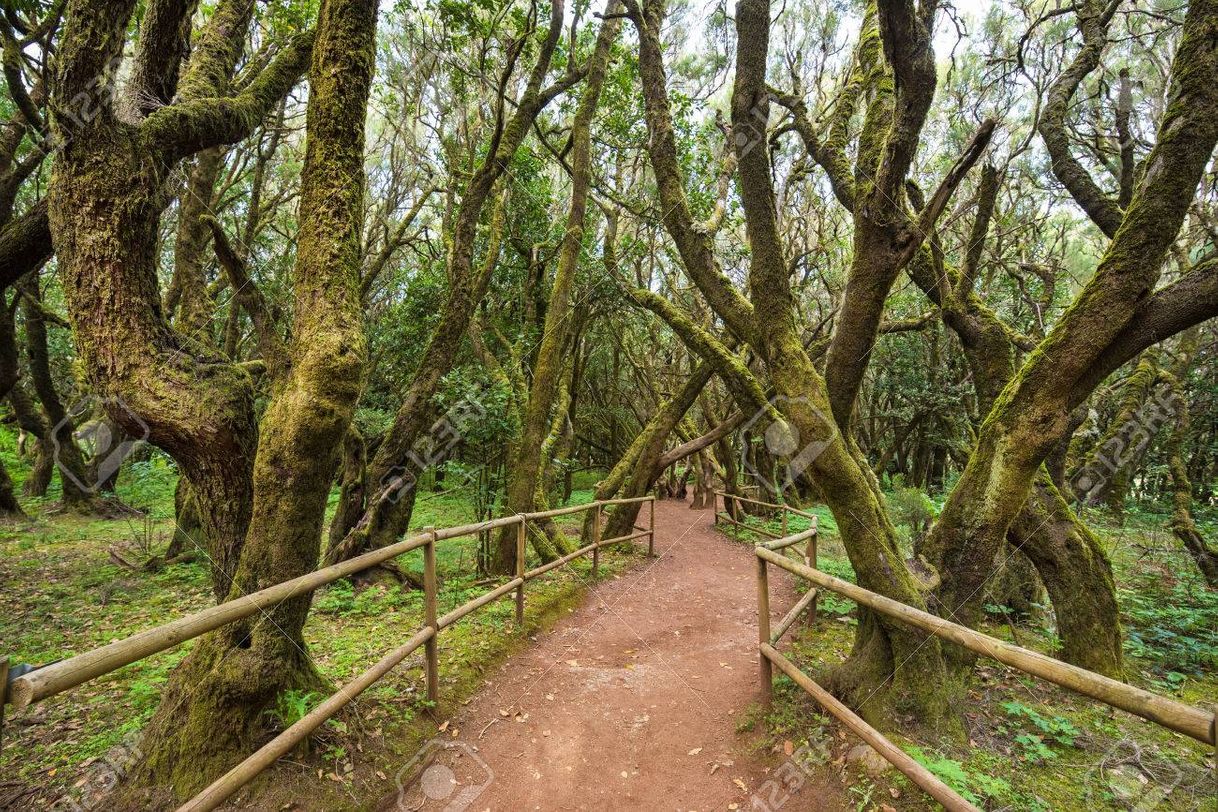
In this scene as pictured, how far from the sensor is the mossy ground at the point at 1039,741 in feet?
10.2

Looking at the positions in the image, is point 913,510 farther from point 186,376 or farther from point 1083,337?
point 186,376

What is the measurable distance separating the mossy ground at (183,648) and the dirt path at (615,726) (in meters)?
0.26

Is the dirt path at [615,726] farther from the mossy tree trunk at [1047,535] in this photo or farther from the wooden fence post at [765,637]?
the mossy tree trunk at [1047,535]

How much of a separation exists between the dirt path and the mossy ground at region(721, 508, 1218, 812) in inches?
11.1

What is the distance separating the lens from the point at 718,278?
4855 mm

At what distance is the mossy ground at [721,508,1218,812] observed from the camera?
310 cm

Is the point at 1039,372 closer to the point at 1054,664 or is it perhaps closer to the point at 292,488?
the point at 1054,664

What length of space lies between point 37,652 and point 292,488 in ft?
14.5

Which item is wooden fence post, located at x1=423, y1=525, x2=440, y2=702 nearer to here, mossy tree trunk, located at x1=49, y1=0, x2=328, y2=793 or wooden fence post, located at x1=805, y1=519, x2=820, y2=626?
mossy tree trunk, located at x1=49, y1=0, x2=328, y2=793

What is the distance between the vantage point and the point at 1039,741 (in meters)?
3.68

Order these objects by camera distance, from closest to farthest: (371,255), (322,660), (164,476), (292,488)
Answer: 1. (292,488)
2. (322,660)
3. (164,476)
4. (371,255)

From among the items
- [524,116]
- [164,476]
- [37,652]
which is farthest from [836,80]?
[164,476]

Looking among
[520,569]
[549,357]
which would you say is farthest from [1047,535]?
[549,357]

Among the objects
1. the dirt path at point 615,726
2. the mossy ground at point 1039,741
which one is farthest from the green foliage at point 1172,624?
the dirt path at point 615,726
